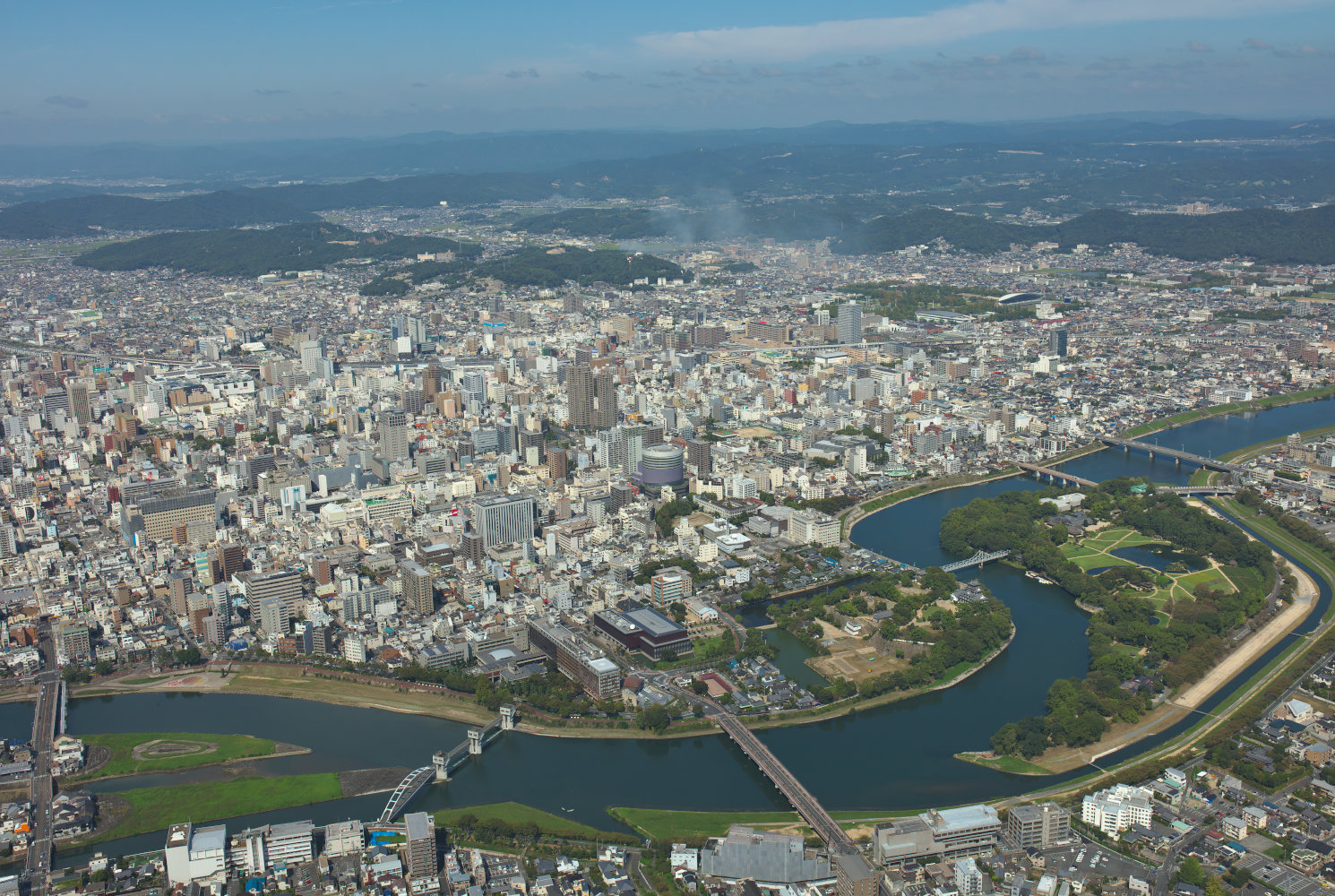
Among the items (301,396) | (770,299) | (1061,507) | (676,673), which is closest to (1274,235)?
(770,299)

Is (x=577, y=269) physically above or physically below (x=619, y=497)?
above

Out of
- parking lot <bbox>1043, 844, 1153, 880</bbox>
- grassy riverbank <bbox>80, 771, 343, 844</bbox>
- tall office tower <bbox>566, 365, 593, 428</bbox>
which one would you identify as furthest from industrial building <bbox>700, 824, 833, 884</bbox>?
tall office tower <bbox>566, 365, 593, 428</bbox>

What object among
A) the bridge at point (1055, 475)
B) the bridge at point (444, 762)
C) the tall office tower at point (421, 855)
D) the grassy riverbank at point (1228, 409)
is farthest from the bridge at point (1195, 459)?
the tall office tower at point (421, 855)

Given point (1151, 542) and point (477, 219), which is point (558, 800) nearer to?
point (1151, 542)

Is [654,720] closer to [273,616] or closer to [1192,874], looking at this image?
[1192,874]

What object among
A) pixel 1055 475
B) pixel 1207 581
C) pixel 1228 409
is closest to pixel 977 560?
pixel 1207 581

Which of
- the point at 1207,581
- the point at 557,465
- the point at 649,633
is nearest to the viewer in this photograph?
the point at 649,633
